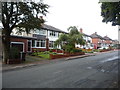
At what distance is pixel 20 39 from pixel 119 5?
20542mm

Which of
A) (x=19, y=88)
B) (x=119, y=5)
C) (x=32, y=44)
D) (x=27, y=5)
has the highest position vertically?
(x=27, y=5)

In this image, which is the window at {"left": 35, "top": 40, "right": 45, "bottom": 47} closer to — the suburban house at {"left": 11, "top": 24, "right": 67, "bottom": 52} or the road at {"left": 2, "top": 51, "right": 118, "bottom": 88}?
the suburban house at {"left": 11, "top": 24, "right": 67, "bottom": 52}

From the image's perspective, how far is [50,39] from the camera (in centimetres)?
3672

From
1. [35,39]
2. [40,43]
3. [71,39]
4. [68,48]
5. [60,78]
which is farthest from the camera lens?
[40,43]

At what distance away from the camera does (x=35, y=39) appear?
93.8 feet

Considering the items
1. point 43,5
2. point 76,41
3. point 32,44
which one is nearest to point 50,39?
point 32,44

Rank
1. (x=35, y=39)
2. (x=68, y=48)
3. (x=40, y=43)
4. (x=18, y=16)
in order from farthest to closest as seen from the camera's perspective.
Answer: (x=40, y=43)
(x=35, y=39)
(x=68, y=48)
(x=18, y=16)

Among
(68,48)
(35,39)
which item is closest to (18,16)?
(35,39)

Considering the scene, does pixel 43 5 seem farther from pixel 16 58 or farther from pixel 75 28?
pixel 75 28

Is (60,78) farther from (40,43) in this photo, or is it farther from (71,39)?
(40,43)

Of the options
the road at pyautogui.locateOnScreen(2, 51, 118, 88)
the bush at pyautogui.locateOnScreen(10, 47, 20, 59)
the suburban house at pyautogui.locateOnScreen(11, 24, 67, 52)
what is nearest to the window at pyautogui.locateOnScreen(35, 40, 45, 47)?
the suburban house at pyautogui.locateOnScreen(11, 24, 67, 52)

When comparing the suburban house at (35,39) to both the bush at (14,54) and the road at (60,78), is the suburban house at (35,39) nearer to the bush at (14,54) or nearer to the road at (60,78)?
the bush at (14,54)

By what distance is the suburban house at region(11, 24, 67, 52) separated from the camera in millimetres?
25586

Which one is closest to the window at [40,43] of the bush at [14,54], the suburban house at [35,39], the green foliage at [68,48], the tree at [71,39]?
the suburban house at [35,39]
